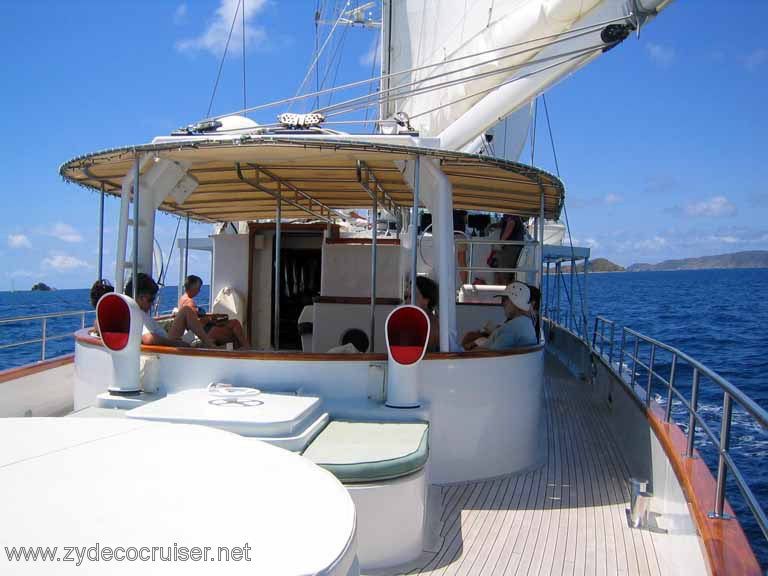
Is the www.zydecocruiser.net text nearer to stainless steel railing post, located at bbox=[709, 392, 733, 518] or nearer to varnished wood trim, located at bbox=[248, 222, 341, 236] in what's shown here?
stainless steel railing post, located at bbox=[709, 392, 733, 518]

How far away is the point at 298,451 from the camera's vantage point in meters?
3.80

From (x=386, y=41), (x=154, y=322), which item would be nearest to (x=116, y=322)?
(x=154, y=322)

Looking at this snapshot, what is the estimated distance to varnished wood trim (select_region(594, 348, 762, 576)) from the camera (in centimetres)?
273

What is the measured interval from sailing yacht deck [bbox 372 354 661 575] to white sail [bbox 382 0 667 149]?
3.85 m

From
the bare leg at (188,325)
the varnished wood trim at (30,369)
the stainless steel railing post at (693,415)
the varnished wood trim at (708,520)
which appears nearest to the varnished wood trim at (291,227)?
the bare leg at (188,325)

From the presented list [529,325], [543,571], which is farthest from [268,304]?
[543,571]

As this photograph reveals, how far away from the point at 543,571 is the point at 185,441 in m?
2.37

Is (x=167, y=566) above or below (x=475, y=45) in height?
below

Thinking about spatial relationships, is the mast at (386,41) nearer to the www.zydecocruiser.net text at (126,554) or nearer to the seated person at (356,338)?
the seated person at (356,338)

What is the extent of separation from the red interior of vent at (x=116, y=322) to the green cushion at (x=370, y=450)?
160 centimetres

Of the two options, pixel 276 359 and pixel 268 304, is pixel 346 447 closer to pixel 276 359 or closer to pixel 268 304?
pixel 276 359

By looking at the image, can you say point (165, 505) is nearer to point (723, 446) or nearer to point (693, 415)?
point (723, 446)

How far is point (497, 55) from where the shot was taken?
23.2 feet

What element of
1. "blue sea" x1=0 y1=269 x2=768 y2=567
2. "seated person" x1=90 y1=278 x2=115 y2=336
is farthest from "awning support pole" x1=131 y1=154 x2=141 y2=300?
"blue sea" x1=0 y1=269 x2=768 y2=567
